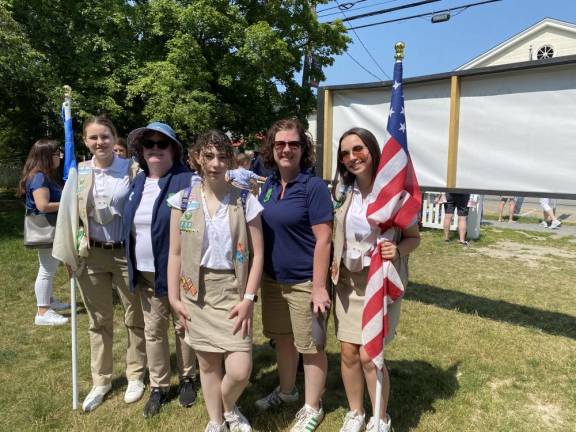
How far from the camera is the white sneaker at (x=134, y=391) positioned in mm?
3285

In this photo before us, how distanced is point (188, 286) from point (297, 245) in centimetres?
70

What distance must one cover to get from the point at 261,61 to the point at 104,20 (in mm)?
4876

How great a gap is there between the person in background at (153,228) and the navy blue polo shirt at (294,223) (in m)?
0.64

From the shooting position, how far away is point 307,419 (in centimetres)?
296

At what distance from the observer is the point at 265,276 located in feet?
9.50

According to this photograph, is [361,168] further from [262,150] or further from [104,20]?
[104,20]

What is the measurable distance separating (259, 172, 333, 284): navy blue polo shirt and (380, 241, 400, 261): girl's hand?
360 mm

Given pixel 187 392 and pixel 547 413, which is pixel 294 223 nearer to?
pixel 187 392

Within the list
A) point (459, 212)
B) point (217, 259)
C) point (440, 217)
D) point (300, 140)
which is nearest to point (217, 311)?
point (217, 259)

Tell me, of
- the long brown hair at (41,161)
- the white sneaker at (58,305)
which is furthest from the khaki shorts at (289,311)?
the white sneaker at (58,305)

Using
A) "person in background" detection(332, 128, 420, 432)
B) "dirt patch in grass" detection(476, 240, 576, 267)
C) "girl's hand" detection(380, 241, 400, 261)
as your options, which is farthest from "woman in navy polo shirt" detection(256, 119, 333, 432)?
"dirt patch in grass" detection(476, 240, 576, 267)

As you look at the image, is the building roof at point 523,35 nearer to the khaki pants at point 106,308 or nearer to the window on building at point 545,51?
the window on building at point 545,51

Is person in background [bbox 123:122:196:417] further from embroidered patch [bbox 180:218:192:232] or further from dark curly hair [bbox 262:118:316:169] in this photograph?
dark curly hair [bbox 262:118:316:169]

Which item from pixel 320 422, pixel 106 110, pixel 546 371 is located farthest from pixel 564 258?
pixel 106 110
